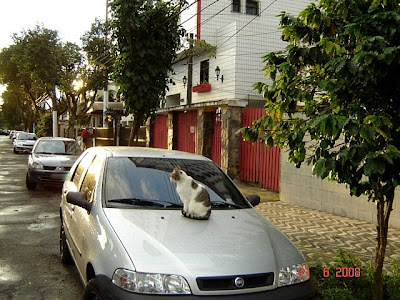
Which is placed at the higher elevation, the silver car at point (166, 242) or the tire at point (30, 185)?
the silver car at point (166, 242)

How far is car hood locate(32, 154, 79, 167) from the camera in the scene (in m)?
10.5

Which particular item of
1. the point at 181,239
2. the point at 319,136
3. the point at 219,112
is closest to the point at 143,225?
the point at 181,239

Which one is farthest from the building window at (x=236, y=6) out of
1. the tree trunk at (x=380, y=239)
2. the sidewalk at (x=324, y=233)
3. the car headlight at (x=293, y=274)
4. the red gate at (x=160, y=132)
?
the car headlight at (x=293, y=274)

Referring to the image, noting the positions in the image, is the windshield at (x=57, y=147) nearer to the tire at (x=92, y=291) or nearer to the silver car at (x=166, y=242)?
the silver car at (x=166, y=242)

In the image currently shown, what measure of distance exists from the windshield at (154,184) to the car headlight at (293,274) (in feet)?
3.39

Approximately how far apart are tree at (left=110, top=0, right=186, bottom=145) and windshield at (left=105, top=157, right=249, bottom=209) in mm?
7346

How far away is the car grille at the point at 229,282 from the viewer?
2.55 m

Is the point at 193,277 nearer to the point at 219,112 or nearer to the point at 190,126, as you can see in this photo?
the point at 219,112

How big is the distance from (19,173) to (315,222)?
471 inches

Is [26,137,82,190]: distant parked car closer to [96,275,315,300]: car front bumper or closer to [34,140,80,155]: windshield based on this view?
[34,140,80,155]: windshield

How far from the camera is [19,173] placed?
579 inches

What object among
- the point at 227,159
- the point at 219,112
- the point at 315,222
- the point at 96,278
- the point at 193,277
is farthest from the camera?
the point at 219,112

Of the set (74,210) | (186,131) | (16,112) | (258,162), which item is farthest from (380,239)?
(16,112)

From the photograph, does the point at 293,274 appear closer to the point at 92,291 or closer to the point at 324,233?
the point at 92,291
